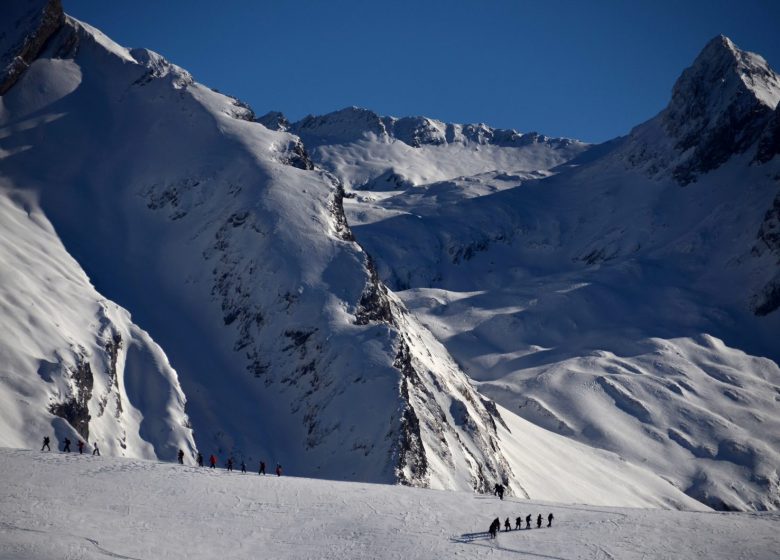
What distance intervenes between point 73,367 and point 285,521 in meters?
41.1

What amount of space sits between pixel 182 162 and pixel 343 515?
85.8m

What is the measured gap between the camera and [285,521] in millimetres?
55875

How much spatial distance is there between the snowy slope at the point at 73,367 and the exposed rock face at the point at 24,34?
37.6 metres

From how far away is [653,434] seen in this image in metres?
159

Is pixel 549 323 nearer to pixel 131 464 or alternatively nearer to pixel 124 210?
pixel 124 210

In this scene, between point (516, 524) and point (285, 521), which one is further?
point (516, 524)

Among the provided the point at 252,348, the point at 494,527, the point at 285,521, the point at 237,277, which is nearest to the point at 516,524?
the point at 494,527

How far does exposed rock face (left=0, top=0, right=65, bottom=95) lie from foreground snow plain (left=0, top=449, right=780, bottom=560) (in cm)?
9071

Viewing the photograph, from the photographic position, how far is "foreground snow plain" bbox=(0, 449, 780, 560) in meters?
51.1

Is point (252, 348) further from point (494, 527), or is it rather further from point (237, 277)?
point (494, 527)

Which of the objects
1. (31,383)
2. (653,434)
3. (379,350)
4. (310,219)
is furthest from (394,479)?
(653,434)

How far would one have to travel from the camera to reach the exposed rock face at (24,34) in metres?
140

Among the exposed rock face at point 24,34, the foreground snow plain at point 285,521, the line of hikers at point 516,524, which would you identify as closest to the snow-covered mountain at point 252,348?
the exposed rock face at point 24,34

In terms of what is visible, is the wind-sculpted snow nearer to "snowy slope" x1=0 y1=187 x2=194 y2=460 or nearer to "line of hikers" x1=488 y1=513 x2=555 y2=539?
"snowy slope" x1=0 y1=187 x2=194 y2=460
